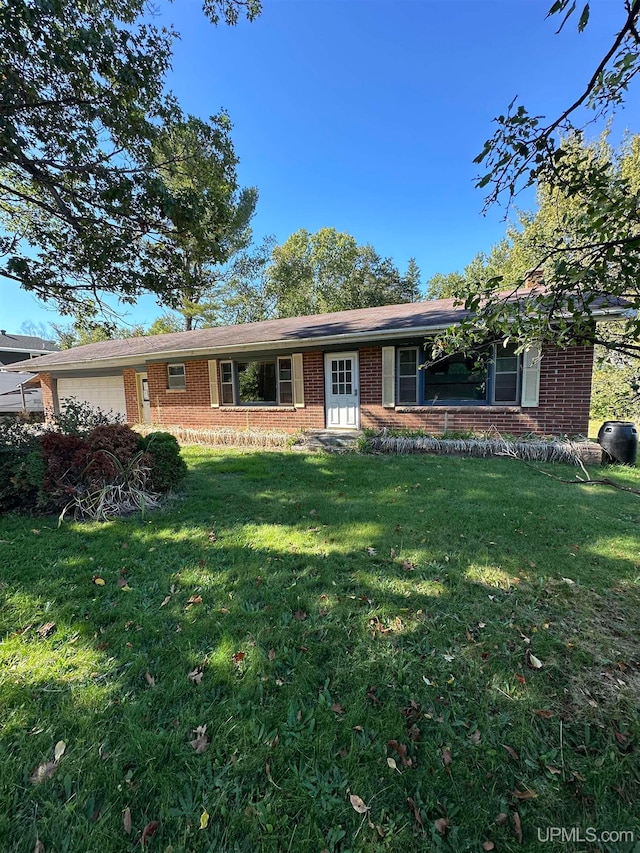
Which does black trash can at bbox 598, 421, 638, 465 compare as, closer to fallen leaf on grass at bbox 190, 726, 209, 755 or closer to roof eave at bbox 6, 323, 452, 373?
roof eave at bbox 6, 323, 452, 373

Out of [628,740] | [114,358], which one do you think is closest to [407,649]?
[628,740]

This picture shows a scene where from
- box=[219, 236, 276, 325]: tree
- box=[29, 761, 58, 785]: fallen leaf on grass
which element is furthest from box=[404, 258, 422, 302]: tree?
box=[29, 761, 58, 785]: fallen leaf on grass

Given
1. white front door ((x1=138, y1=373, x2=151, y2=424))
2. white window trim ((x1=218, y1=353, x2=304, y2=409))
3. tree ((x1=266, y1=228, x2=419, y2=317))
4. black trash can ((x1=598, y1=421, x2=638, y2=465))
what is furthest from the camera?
tree ((x1=266, y1=228, x2=419, y2=317))

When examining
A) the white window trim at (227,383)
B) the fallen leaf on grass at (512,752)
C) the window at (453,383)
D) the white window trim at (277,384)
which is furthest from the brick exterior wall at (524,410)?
the fallen leaf on grass at (512,752)

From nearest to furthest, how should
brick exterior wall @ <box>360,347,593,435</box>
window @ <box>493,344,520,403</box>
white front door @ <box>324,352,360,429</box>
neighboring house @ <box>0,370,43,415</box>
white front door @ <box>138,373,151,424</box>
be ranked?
brick exterior wall @ <box>360,347,593,435</box> < window @ <box>493,344,520,403</box> < white front door @ <box>324,352,360,429</box> < white front door @ <box>138,373,151,424</box> < neighboring house @ <box>0,370,43,415</box>

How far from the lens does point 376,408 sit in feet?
31.2

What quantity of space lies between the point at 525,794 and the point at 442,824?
0.39 metres

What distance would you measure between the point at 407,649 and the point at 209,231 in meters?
5.98

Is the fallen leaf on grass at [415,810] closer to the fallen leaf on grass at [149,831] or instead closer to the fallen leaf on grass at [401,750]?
the fallen leaf on grass at [401,750]

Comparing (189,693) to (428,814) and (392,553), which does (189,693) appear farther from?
(392,553)

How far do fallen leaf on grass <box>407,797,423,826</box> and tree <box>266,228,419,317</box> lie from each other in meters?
28.8

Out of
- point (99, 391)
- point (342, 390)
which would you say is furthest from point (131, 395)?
point (342, 390)

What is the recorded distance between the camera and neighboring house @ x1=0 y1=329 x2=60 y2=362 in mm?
32256

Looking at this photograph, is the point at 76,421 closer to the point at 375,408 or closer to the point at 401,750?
the point at 401,750
